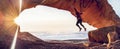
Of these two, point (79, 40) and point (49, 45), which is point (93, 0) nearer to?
point (79, 40)

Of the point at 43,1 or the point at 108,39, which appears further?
the point at 43,1

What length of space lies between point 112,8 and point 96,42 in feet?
4.82

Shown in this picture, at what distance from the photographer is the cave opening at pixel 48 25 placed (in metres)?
7.58

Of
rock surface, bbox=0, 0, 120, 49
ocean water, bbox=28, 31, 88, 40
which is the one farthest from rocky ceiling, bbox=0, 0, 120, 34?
ocean water, bbox=28, 31, 88, 40

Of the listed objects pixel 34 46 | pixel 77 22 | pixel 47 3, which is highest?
pixel 47 3

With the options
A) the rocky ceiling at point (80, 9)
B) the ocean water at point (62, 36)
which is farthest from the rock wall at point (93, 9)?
the ocean water at point (62, 36)

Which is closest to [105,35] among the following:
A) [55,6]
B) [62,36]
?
[62,36]

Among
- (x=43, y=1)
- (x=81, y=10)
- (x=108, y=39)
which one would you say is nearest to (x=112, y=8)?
(x=81, y=10)

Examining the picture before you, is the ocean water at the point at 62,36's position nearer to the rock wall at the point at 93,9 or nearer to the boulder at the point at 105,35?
the boulder at the point at 105,35

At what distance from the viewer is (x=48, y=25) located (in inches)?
302

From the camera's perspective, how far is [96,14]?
8391 millimetres

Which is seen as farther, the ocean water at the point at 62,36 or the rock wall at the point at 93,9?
the rock wall at the point at 93,9

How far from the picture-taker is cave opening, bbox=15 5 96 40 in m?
7.58

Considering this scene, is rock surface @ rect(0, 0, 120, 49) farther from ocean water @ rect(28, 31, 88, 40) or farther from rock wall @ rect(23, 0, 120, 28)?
ocean water @ rect(28, 31, 88, 40)
